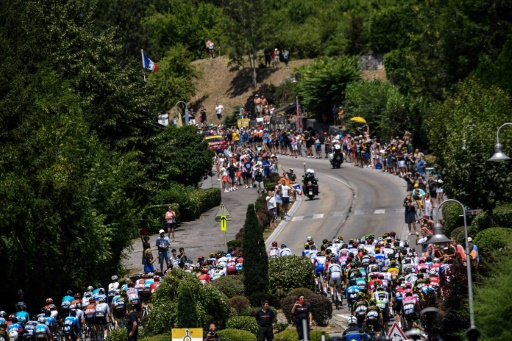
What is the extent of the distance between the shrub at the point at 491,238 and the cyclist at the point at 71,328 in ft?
40.7

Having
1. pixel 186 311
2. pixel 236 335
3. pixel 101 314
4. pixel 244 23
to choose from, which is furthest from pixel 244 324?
pixel 244 23

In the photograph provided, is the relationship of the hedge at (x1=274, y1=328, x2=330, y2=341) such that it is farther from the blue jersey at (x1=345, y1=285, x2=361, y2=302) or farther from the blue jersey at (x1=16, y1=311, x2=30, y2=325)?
the blue jersey at (x1=16, y1=311, x2=30, y2=325)

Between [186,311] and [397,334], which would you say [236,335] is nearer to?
[186,311]

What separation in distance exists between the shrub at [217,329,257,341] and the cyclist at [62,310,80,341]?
4.78m

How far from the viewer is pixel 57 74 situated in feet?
172

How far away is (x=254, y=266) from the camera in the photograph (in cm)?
3853

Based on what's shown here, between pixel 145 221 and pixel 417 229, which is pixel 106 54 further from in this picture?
pixel 417 229

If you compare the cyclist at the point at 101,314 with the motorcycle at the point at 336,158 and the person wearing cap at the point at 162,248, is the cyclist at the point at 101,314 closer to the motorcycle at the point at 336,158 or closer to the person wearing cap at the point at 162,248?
the person wearing cap at the point at 162,248

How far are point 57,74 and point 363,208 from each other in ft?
51.2

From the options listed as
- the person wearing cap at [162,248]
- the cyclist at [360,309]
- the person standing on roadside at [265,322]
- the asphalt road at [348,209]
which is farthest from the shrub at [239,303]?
the asphalt road at [348,209]

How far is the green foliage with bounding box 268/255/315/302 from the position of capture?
132ft

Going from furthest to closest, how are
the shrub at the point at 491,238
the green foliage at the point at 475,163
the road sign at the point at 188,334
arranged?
the green foliage at the point at 475,163 < the shrub at the point at 491,238 < the road sign at the point at 188,334

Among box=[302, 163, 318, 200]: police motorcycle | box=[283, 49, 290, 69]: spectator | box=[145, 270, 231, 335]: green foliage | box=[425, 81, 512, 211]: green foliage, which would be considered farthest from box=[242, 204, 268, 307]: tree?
box=[283, 49, 290, 69]: spectator

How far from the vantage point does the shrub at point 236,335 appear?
33438 millimetres
